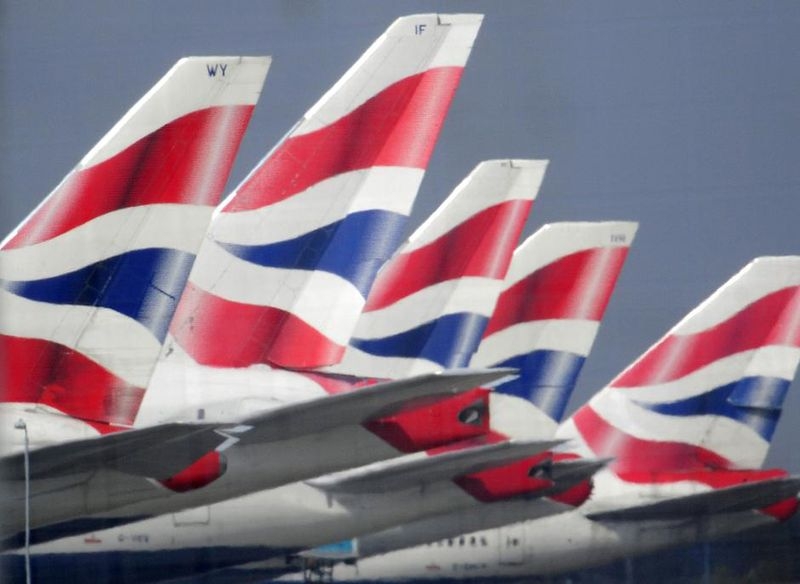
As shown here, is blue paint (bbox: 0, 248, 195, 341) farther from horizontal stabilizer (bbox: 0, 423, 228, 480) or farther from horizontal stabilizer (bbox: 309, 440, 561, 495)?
horizontal stabilizer (bbox: 309, 440, 561, 495)

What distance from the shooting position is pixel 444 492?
13.0ft

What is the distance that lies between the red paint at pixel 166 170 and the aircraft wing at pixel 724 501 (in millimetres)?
1261

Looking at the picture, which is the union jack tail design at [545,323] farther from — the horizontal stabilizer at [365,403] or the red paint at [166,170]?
the red paint at [166,170]

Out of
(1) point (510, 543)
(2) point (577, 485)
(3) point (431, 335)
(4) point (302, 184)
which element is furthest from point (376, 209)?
(1) point (510, 543)

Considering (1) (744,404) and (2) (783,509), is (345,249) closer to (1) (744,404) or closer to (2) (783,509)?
(1) (744,404)

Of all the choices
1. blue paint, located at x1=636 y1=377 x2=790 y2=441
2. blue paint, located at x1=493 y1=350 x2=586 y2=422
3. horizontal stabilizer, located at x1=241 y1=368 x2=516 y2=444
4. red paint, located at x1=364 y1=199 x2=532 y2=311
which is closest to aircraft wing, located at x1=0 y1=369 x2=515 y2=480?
horizontal stabilizer, located at x1=241 y1=368 x2=516 y2=444

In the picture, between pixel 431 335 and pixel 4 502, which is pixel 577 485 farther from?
pixel 4 502

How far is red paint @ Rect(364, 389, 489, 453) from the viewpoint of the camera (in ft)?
11.5

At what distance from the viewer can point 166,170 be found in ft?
11.0

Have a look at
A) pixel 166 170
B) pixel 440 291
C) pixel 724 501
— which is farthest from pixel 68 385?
pixel 440 291

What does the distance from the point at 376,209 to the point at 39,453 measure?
1549mm

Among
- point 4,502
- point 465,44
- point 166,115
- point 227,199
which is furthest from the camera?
point 227,199

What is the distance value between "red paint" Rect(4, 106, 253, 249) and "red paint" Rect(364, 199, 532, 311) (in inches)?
46.4

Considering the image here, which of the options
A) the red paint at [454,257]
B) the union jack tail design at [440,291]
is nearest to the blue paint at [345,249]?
the union jack tail design at [440,291]
